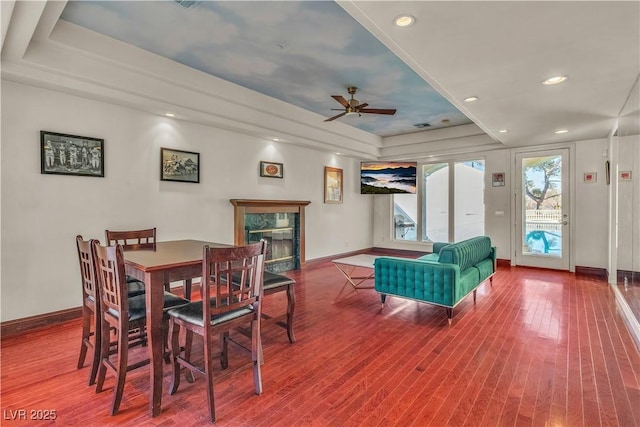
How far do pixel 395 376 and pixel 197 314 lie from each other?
152cm

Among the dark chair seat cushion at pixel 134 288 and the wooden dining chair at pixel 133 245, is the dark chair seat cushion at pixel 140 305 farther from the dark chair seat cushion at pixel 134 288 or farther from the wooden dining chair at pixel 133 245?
the wooden dining chair at pixel 133 245

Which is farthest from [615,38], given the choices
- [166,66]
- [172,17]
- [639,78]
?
[166,66]

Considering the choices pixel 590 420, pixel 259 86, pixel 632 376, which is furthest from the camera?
pixel 259 86

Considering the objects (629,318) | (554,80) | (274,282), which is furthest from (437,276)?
(554,80)

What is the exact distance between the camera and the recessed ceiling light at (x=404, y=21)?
209cm

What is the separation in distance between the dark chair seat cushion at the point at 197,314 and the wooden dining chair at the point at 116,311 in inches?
4.9

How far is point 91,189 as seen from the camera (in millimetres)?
3660

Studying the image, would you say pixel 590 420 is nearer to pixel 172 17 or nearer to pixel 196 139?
pixel 172 17

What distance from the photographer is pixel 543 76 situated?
301 cm

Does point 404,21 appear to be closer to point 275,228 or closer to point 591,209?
point 275,228

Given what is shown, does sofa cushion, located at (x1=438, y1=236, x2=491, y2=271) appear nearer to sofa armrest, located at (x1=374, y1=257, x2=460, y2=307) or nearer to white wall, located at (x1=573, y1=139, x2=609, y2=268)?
sofa armrest, located at (x1=374, y1=257, x2=460, y2=307)

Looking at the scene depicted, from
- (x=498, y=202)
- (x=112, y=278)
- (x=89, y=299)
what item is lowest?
(x=89, y=299)

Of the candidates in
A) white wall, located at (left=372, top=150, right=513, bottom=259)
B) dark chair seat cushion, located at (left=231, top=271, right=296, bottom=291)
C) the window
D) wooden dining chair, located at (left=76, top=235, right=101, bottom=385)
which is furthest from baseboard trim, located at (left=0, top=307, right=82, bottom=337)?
white wall, located at (left=372, top=150, right=513, bottom=259)

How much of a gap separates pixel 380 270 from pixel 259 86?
3153 millimetres
